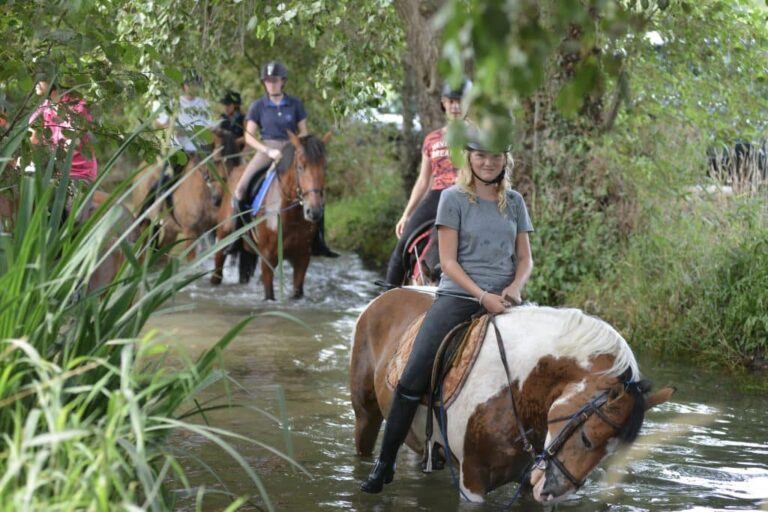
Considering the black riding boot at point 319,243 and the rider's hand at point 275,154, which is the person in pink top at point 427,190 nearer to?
the rider's hand at point 275,154

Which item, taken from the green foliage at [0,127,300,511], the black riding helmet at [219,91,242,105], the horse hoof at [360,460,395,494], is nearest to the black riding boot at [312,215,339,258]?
the black riding helmet at [219,91,242,105]

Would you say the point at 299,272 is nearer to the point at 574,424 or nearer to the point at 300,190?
the point at 300,190

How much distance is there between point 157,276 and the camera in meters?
4.60

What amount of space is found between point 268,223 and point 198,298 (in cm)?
157

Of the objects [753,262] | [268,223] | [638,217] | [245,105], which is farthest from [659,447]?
[245,105]

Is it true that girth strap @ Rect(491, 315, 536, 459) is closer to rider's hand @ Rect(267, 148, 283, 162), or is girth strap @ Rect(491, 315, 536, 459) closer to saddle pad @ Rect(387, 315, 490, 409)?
saddle pad @ Rect(387, 315, 490, 409)

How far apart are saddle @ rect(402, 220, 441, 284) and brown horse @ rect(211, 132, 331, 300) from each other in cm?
489

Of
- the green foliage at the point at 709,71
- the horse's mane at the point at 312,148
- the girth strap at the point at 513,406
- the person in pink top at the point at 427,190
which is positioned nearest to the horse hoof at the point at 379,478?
the girth strap at the point at 513,406

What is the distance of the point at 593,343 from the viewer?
17.6ft

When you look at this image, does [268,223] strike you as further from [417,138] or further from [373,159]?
[373,159]

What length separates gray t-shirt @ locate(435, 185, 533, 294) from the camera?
5977 millimetres

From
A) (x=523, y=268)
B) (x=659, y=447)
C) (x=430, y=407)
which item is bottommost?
(x=659, y=447)

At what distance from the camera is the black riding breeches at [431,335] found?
5.90 metres

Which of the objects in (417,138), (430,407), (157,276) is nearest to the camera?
(157,276)
